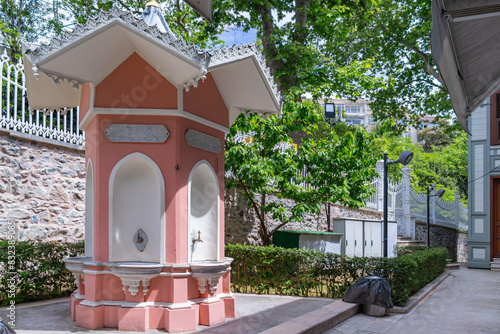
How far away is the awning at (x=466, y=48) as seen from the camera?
348 centimetres

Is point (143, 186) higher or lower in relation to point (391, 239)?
higher

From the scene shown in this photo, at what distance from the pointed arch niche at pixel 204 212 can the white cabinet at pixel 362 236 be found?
7.52 meters

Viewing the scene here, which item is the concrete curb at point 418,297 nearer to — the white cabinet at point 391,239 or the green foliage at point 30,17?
the white cabinet at point 391,239

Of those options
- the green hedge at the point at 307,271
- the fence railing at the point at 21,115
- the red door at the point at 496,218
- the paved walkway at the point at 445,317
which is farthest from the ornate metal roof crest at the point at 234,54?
the red door at the point at 496,218

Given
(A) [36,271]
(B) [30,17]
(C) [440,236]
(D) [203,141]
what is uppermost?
(B) [30,17]

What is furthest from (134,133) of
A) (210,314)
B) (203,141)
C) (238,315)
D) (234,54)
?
(238,315)

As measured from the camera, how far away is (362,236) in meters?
15.2

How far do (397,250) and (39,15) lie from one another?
1788 centimetres

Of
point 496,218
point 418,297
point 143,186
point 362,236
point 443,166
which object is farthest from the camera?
point 443,166

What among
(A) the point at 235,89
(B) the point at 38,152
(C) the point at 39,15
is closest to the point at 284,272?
(A) the point at 235,89

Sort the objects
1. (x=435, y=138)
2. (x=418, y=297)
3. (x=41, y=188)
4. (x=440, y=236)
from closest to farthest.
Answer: (x=41, y=188) → (x=418, y=297) → (x=440, y=236) → (x=435, y=138)

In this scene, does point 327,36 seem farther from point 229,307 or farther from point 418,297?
point 229,307

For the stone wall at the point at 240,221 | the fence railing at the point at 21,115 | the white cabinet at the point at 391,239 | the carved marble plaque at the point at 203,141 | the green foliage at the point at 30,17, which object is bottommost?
the white cabinet at the point at 391,239

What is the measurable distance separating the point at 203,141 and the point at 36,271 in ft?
12.9
